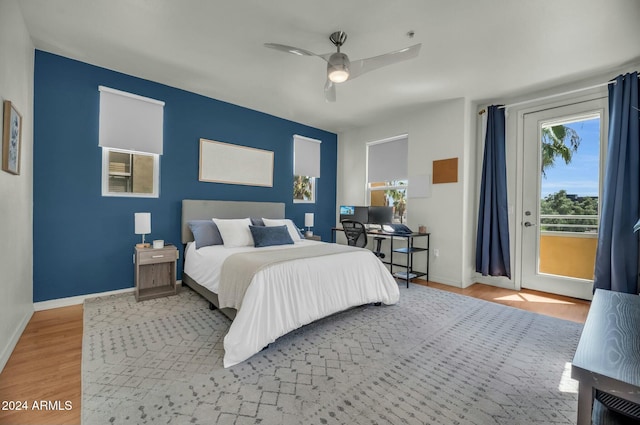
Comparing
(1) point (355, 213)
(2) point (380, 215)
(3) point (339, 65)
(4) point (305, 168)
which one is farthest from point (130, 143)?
(2) point (380, 215)

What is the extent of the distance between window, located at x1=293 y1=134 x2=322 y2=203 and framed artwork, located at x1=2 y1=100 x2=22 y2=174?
3.56 metres

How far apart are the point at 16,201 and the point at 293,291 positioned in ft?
8.00

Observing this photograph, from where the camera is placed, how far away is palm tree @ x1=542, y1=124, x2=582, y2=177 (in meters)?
3.57

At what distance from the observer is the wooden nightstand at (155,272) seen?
3.20m

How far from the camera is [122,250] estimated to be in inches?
136

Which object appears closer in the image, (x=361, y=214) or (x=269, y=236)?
(x=269, y=236)

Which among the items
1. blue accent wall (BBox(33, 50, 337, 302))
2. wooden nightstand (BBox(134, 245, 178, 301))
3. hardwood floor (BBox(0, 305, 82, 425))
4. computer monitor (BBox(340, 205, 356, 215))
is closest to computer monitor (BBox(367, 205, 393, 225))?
computer monitor (BBox(340, 205, 356, 215))

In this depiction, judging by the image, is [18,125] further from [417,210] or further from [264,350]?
[417,210]

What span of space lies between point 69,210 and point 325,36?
3315 mm

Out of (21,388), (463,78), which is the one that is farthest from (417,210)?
(21,388)

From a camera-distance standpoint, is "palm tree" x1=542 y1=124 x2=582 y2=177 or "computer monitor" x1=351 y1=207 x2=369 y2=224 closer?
"palm tree" x1=542 y1=124 x2=582 y2=177

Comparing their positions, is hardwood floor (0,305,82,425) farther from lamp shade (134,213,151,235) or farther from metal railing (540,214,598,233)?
metal railing (540,214,598,233)

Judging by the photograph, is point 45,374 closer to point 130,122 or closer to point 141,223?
point 141,223

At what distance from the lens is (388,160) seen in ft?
17.0
